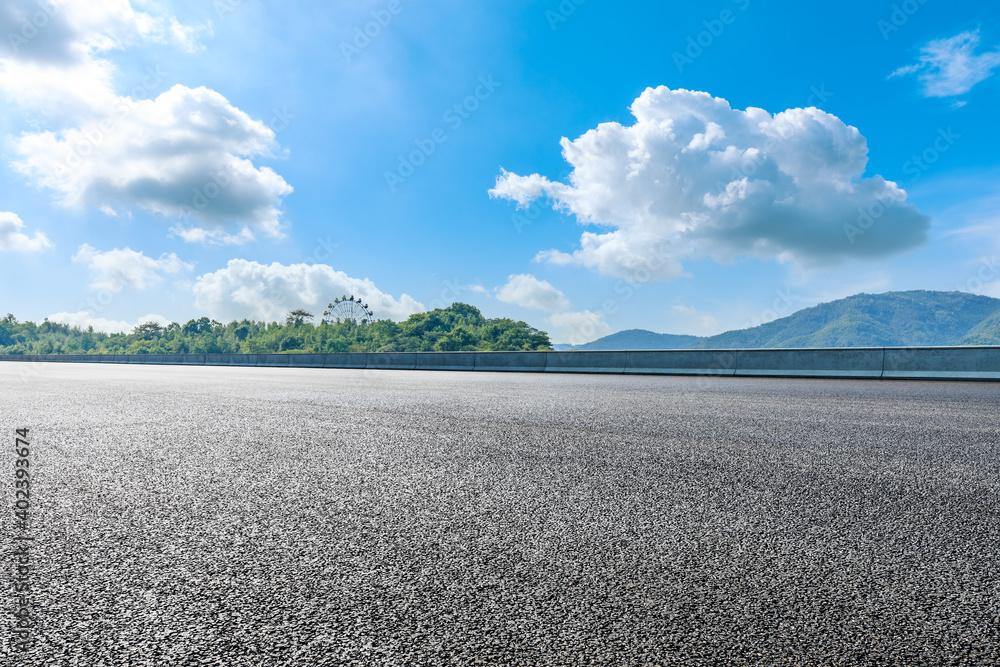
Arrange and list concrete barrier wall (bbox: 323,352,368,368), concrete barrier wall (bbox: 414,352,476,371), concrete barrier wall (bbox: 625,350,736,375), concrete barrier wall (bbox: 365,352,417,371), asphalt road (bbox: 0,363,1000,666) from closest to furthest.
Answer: asphalt road (bbox: 0,363,1000,666) → concrete barrier wall (bbox: 625,350,736,375) → concrete barrier wall (bbox: 414,352,476,371) → concrete barrier wall (bbox: 365,352,417,371) → concrete barrier wall (bbox: 323,352,368,368)

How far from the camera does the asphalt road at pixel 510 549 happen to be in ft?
6.24

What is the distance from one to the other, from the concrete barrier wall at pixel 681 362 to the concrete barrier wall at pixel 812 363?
14.9 inches

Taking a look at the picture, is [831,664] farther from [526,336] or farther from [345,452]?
[526,336]

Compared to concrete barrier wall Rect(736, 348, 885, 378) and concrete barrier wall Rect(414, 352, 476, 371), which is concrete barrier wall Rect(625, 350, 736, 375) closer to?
concrete barrier wall Rect(736, 348, 885, 378)

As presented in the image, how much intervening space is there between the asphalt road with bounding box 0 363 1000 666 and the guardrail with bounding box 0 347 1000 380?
410 inches

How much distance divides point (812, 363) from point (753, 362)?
4.86 feet

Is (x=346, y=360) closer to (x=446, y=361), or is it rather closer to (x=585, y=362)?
(x=446, y=361)

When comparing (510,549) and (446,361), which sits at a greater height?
(446,361)

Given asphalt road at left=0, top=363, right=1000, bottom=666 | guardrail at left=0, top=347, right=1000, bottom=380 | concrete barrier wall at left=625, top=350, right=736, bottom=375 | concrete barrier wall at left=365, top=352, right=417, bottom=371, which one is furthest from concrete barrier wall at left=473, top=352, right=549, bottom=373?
asphalt road at left=0, top=363, right=1000, bottom=666

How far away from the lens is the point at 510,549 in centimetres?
271

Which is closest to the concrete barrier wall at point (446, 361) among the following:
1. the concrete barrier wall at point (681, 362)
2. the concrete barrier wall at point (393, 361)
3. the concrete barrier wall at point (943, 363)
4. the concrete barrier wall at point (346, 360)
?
the concrete barrier wall at point (393, 361)

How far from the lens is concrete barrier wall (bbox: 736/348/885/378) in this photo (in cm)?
1577

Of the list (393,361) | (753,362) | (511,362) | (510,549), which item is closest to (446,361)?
(511,362)

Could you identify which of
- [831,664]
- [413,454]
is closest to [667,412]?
[413,454]
